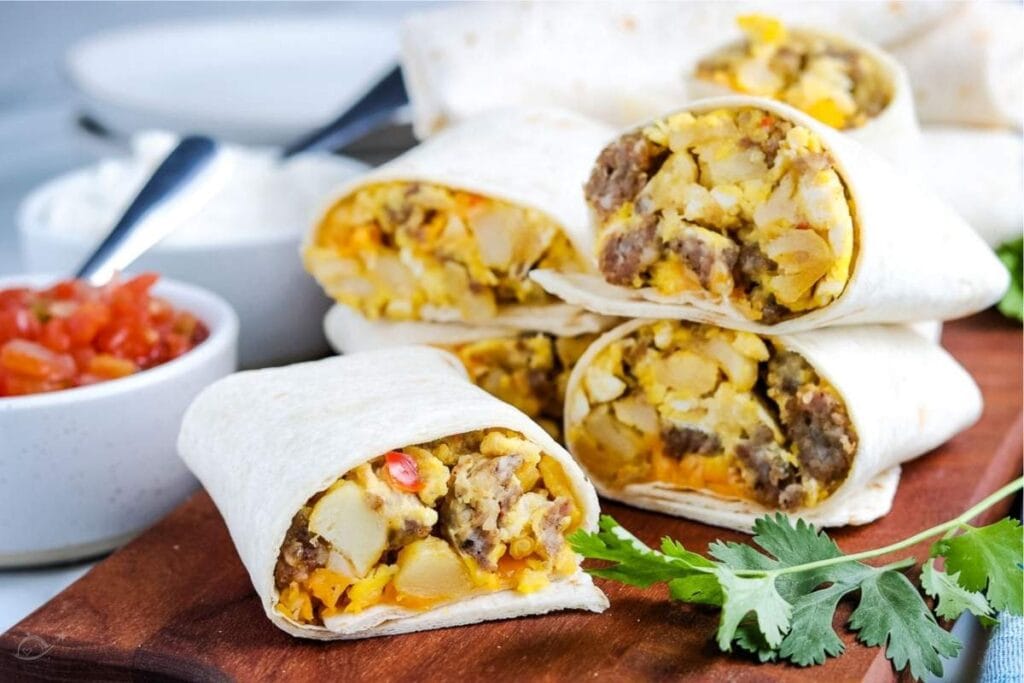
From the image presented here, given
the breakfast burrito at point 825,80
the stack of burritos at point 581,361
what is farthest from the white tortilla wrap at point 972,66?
the stack of burritos at point 581,361

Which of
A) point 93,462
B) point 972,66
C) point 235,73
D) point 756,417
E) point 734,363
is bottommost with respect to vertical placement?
point 235,73

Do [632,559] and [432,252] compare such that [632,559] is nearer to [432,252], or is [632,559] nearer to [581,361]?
[581,361]

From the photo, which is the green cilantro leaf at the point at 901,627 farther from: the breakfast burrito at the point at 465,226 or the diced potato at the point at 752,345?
the breakfast burrito at the point at 465,226

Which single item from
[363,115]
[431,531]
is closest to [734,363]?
[431,531]

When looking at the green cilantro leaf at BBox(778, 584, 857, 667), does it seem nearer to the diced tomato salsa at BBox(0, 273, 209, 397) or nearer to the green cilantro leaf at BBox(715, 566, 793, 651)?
the green cilantro leaf at BBox(715, 566, 793, 651)

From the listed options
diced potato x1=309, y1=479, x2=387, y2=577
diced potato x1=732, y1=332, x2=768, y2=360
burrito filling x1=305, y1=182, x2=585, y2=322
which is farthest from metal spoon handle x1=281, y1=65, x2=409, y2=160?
diced potato x1=309, y1=479, x2=387, y2=577

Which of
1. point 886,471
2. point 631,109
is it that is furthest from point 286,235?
point 886,471

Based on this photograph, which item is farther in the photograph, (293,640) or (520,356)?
(520,356)

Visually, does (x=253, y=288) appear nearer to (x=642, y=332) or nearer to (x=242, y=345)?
(x=242, y=345)
